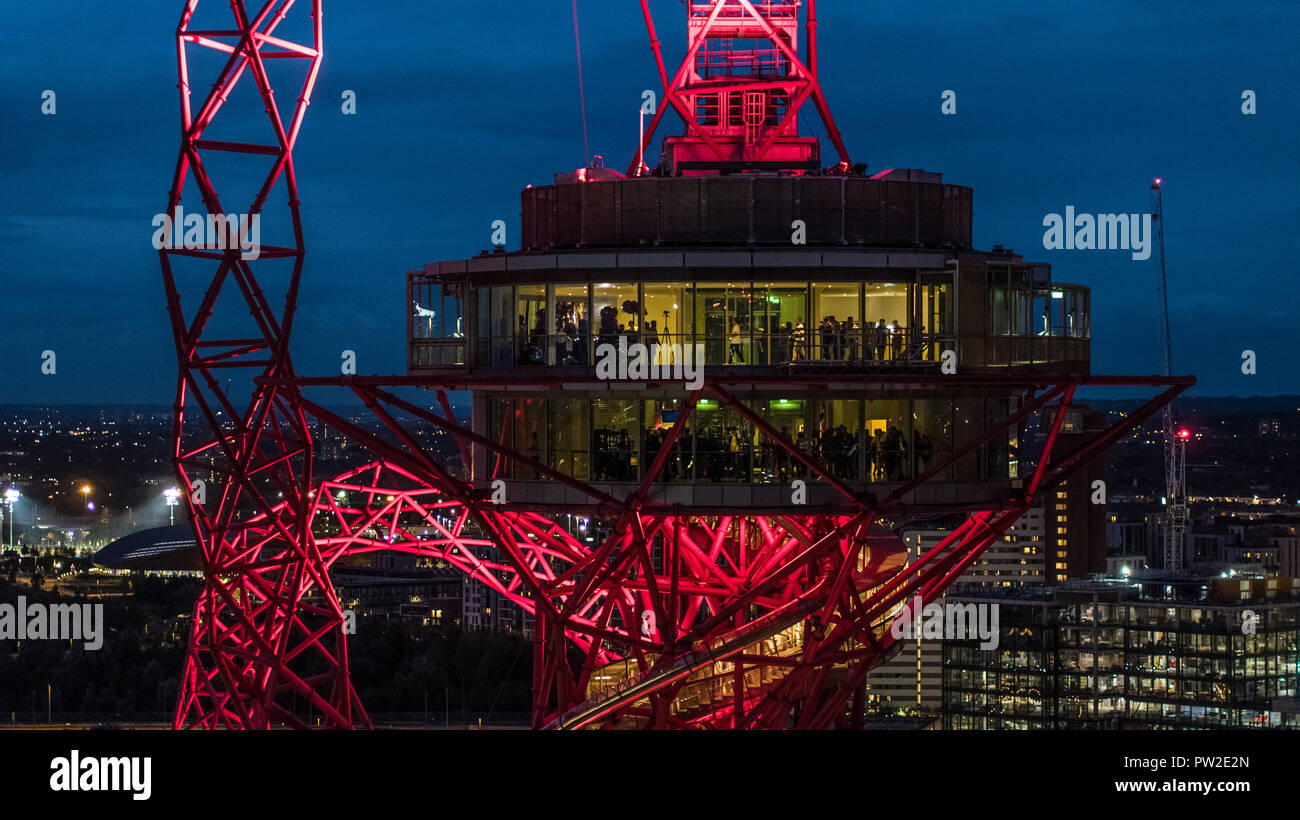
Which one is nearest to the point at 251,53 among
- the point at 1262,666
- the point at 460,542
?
the point at 460,542

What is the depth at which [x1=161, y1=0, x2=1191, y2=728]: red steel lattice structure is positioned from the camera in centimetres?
4112

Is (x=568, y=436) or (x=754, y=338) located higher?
(x=754, y=338)

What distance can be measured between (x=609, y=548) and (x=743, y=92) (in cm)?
1266

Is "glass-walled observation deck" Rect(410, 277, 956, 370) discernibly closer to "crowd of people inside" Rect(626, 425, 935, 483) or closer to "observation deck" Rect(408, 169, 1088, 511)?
"observation deck" Rect(408, 169, 1088, 511)

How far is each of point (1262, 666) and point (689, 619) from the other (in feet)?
397

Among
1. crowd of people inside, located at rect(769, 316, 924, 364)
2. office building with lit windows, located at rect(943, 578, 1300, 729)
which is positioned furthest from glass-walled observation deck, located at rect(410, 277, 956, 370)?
office building with lit windows, located at rect(943, 578, 1300, 729)

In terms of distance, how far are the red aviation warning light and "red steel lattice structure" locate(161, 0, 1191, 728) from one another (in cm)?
85

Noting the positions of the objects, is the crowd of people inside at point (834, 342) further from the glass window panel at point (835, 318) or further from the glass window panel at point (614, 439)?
the glass window panel at point (614, 439)

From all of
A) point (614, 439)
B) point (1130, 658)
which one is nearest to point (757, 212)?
point (614, 439)

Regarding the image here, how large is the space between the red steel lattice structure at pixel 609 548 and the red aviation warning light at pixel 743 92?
33.5 inches

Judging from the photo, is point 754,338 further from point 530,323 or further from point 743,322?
point 530,323

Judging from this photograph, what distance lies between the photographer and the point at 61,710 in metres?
131

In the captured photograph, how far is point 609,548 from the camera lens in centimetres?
4184

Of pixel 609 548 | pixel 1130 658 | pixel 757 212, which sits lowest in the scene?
pixel 1130 658
